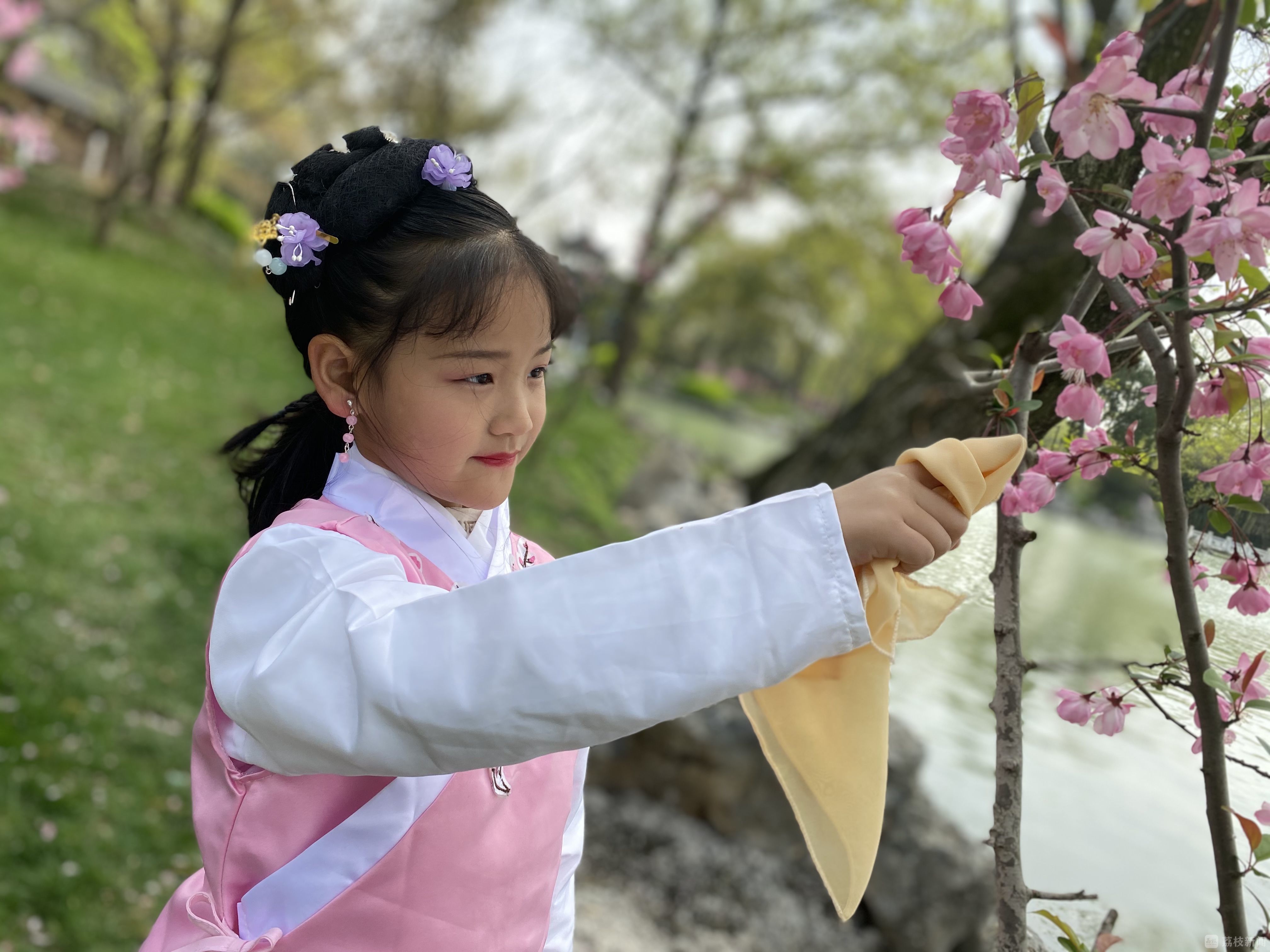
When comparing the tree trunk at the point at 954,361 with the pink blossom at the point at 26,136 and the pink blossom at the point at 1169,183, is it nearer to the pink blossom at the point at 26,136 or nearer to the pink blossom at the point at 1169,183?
the pink blossom at the point at 1169,183

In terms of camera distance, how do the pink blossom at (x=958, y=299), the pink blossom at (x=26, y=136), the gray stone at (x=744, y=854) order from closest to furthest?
the pink blossom at (x=958, y=299)
the gray stone at (x=744, y=854)
the pink blossom at (x=26, y=136)

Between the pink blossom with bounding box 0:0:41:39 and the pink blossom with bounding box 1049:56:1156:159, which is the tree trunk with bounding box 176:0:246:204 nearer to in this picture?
the pink blossom with bounding box 0:0:41:39

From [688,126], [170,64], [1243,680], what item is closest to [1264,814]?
[1243,680]

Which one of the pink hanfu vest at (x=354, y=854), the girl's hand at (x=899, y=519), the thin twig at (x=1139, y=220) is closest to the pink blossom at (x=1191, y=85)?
the thin twig at (x=1139, y=220)

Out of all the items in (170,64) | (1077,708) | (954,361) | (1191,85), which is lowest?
(1077,708)

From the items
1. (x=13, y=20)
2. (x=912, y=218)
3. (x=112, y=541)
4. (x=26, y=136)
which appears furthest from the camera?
(x=26, y=136)

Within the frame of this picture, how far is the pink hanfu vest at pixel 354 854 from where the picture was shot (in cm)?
103

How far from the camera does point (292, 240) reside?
3.81 ft

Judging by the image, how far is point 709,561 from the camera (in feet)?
2.68

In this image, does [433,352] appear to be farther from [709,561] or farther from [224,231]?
[224,231]

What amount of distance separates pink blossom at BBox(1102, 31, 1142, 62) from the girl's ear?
0.86 metres

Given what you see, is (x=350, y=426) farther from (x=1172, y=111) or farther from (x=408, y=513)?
(x=1172, y=111)

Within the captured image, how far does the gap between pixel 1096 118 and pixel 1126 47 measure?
54mm

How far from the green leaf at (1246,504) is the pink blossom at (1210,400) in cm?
8
